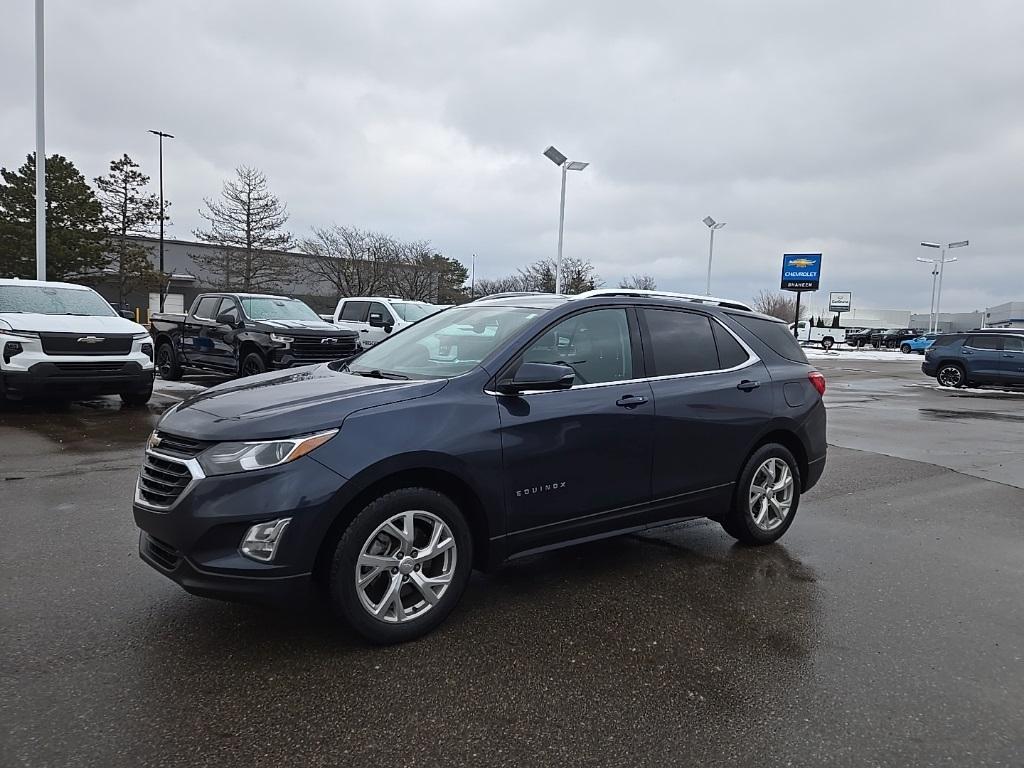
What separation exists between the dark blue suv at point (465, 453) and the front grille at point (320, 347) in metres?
8.19

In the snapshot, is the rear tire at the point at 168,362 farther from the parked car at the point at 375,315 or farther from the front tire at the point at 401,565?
the front tire at the point at 401,565

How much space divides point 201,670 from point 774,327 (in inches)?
177

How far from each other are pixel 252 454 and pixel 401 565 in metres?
0.86

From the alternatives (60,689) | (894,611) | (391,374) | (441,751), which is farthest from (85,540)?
(894,611)

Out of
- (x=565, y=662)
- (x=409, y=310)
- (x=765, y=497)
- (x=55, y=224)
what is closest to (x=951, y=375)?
(x=409, y=310)

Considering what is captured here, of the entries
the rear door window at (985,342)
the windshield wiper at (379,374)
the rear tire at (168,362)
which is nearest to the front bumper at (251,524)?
the windshield wiper at (379,374)

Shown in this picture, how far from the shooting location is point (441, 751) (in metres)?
2.62

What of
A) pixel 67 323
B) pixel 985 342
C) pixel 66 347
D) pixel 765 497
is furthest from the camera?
pixel 985 342

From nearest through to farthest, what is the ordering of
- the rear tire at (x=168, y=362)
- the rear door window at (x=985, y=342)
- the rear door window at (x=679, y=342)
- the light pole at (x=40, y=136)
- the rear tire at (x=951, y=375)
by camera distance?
the rear door window at (x=679, y=342) < the rear tire at (x=168, y=362) < the light pole at (x=40, y=136) < the rear door window at (x=985, y=342) < the rear tire at (x=951, y=375)

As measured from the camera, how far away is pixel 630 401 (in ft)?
13.9

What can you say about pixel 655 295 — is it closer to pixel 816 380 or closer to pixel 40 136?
pixel 816 380

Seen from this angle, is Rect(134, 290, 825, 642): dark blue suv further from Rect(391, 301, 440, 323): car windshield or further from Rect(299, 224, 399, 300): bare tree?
Rect(299, 224, 399, 300): bare tree

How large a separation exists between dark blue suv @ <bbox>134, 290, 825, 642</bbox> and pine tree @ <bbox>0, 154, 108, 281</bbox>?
1842 inches

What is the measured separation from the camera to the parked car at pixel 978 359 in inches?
815
